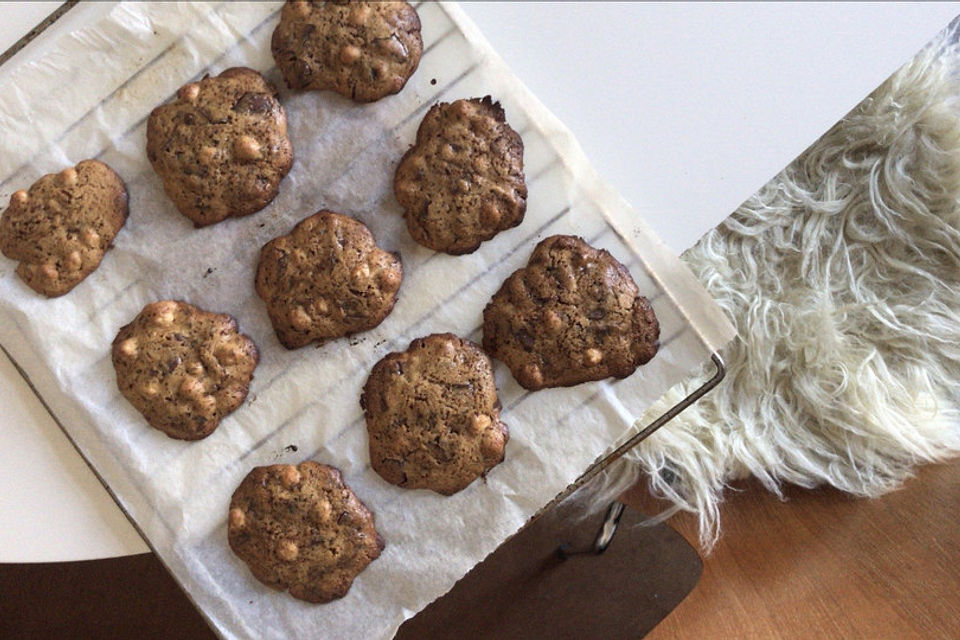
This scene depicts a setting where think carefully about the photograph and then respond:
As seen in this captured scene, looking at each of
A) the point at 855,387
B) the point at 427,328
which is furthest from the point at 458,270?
the point at 855,387

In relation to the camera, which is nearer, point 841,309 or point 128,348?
point 128,348

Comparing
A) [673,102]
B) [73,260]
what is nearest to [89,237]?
[73,260]

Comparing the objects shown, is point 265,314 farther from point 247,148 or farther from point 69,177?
point 69,177

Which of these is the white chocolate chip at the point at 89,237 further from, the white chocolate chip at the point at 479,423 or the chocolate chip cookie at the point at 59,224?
the white chocolate chip at the point at 479,423

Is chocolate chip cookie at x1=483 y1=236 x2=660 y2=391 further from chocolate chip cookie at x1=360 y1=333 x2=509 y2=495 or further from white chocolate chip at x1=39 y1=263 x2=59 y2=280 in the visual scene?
white chocolate chip at x1=39 y1=263 x2=59 y2=280

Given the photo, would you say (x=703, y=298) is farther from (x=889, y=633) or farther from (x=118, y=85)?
(x=118, y=85)

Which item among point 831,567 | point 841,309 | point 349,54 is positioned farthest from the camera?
point 841,309
